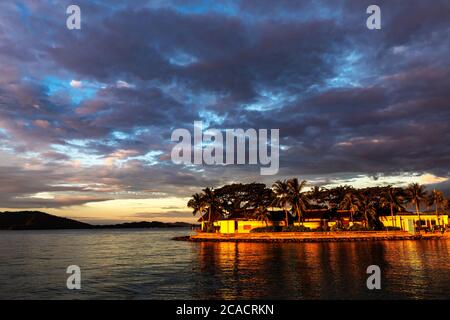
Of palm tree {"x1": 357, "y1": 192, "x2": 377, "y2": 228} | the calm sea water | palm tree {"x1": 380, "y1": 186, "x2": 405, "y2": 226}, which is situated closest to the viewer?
the calm sea water

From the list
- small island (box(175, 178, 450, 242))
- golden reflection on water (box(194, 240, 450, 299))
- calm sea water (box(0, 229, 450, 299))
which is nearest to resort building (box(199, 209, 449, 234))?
small island (box(175, 178, 450, 242))

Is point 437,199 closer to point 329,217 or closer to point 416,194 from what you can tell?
point 416,194

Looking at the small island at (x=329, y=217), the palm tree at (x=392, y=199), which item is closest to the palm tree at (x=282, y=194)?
the small island at (x=329, y=217)

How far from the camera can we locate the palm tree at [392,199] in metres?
96.4

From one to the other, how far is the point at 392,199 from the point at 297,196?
1036 inches

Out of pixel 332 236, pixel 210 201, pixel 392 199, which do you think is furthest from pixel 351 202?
pixel 210 201

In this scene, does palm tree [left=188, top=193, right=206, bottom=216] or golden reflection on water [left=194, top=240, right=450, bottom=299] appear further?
palm tree [left=188, top=193, right=206, bottom=216]

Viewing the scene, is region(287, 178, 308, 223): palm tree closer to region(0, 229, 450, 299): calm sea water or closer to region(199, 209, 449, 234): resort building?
region(199, 209, 449, 234): resort building

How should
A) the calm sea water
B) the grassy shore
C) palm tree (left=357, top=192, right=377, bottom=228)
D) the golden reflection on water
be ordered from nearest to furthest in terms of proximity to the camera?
the golden reflection on water, the calm sea water, the grassy shore, palm tree (left=357, top=192, right=377, bottom=228)

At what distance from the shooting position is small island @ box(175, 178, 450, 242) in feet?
280

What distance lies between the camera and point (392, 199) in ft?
316

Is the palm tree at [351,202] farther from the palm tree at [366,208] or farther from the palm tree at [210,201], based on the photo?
the palm tree at [210,201]
